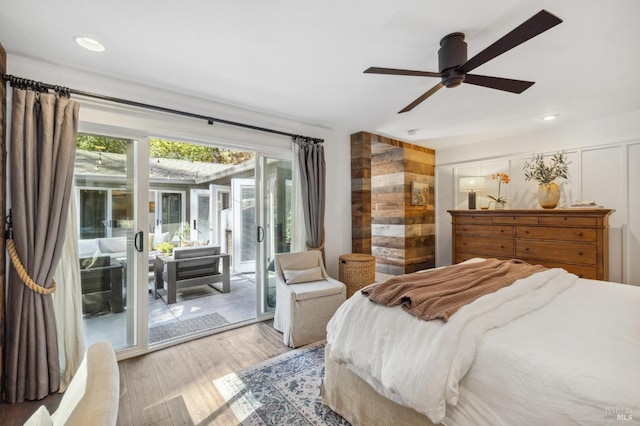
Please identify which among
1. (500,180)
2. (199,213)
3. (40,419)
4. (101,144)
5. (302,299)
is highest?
(101,144)

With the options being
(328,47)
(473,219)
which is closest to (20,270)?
(328,47)

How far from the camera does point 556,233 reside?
11.6 feet

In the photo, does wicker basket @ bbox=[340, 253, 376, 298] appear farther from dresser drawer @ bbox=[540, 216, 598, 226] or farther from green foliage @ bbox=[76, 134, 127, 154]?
green foliage @ bbox=[76, 134, 127, 154]

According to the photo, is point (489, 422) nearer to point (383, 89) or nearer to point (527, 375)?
point (527, 375)

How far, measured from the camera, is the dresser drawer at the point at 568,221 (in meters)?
3.29

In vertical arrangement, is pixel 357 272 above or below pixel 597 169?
below

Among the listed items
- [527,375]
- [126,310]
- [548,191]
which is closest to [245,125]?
[126,310]

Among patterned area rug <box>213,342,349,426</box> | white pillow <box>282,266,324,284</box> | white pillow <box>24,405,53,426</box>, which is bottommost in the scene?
patterned area rug <box>213,342,349,426</box>

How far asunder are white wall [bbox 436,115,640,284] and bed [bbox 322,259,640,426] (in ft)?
7.28

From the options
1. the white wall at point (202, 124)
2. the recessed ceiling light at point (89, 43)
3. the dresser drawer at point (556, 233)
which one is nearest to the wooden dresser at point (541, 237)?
the dresser drawer at point (556, 233)

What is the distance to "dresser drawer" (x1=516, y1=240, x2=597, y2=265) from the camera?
3311mm

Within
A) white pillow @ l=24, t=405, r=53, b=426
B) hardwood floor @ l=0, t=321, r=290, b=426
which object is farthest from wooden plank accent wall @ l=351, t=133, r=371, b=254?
white pillow @ l=24, t=405, r=53, b=426

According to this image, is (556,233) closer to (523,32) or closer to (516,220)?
(516,220)

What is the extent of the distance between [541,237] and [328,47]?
3.57 metres
